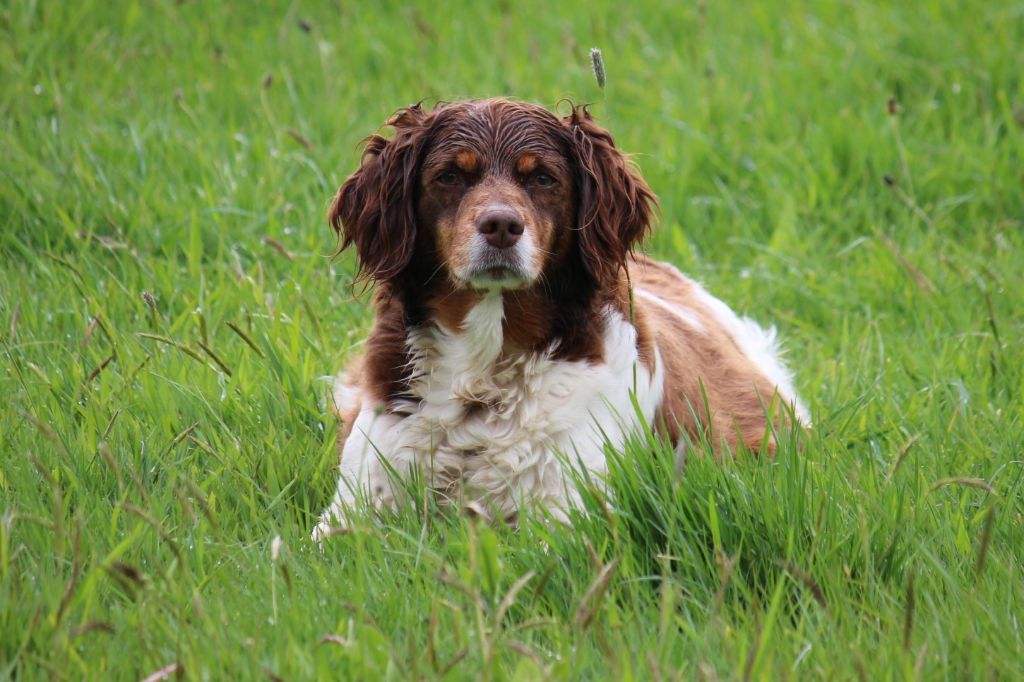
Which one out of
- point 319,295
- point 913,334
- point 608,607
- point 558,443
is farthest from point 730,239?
point 608,607

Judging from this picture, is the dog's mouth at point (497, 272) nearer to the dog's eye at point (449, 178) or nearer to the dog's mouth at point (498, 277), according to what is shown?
the dog's mouth at point (498, 277)

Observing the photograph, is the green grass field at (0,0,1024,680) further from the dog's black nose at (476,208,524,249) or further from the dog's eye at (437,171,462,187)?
the dog's eye at (437,171,462,187)

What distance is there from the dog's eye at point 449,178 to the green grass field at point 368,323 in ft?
2.73

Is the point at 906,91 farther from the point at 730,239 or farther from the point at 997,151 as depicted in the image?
the point at 730,239

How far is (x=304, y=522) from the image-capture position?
3.66 metres

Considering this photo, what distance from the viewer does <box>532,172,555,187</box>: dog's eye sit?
150 inches

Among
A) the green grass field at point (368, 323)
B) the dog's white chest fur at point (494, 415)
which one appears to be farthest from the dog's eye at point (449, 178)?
the green grass field at point (368, 323)

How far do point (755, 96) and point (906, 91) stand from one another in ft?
2.86

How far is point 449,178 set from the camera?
3.81 meters

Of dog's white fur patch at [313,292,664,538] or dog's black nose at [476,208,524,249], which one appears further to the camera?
dog's white fur patch at [313,292,664,538]

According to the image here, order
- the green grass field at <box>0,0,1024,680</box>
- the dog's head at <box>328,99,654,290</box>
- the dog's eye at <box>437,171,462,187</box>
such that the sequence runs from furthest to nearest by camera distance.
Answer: the dog's eye at <box>437,171,462,187</box> < the dog's head at <box>328,99,654,290</box> < the green grass field at <box>0,0,1024,680</box>

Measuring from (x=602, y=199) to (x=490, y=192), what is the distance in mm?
422

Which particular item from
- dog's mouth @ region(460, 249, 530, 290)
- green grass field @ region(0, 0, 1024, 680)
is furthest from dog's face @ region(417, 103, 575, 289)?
green grass field @ region(0, 0, 1024, 680)

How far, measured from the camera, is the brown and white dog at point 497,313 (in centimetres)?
372
